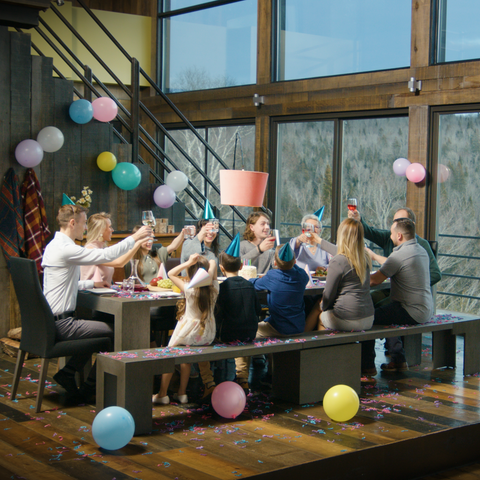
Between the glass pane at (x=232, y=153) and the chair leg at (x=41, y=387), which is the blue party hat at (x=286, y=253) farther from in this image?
the glass pane at (x=232, y=153)

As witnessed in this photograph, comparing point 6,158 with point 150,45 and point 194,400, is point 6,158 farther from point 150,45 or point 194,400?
point 150,45

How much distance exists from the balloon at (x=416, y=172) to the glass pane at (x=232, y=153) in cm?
239

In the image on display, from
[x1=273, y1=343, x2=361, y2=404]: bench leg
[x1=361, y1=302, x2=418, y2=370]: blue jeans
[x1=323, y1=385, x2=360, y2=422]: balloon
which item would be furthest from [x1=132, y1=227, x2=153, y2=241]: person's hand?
[x1=361, y1=302, x2=418, y2=370]: blue jeans

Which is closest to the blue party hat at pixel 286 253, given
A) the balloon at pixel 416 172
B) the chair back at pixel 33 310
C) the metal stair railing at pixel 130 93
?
the chair back at pixel 33 310

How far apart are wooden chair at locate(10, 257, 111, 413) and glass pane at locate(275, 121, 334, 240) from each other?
4.28 m

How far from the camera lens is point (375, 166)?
722 centimetres

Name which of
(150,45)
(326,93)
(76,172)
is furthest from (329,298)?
(150,45)

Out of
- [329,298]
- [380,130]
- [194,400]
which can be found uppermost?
[380,130]

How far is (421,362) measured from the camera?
5215 mm

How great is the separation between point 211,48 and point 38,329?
6.13m

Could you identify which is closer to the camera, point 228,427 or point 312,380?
point 228,427

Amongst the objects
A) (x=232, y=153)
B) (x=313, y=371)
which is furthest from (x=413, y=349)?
(x=232, y=153)

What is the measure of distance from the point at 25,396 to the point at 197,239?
1.70 metres

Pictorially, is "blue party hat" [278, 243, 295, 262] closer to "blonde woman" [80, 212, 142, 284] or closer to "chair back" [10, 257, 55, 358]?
"blonde woman" [80, 212, 142, 284]
